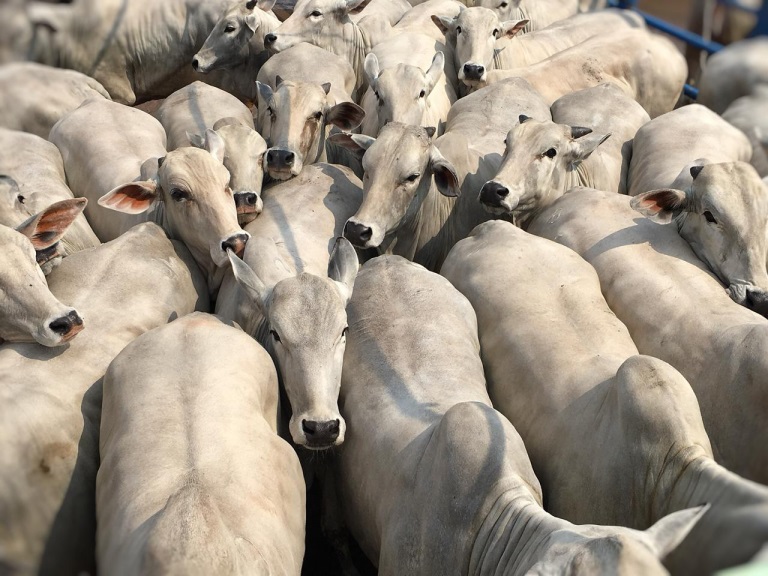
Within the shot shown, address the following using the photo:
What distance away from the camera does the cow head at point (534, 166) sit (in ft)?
22.6

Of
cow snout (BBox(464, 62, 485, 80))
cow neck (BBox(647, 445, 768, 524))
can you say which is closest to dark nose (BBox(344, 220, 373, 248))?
cow neck (BBox(647, 445, 768, 524))

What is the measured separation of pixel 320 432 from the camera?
4875mm

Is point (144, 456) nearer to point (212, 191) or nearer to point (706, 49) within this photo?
point (212, 191)

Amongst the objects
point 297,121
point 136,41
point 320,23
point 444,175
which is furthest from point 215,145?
point 136,41

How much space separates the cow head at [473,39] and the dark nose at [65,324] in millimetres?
4550

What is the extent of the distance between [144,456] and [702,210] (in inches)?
152

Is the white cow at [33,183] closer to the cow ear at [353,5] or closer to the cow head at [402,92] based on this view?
the cow head at [402,92]

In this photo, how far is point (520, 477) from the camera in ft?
14.5

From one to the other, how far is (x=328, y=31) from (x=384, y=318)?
4.60m

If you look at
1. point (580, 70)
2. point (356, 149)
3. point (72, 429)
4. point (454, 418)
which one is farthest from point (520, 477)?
point (580, 70)

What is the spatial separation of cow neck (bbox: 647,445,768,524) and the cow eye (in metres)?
3.44

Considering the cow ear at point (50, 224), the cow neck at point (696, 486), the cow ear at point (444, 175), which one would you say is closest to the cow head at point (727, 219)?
the cow ear at point (444, 175)

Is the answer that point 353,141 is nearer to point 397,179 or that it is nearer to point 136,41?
point 397,179

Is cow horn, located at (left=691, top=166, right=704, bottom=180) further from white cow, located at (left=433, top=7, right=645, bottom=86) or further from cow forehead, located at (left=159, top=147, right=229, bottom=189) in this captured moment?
cow forehead, located at (left=159, top=147, right=229, bottom=189)
